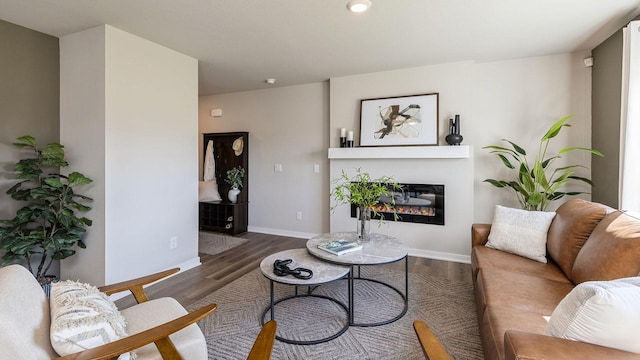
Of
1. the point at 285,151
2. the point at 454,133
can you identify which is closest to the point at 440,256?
the point at 454,133

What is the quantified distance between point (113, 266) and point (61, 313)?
1.80 metres

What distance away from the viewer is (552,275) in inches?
78.5

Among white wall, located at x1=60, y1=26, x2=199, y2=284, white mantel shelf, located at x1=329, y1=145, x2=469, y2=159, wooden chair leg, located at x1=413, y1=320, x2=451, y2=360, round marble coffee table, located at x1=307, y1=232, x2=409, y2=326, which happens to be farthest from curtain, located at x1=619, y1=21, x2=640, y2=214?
white wall, located at x1=60, y1=26, x2=199, y2=284

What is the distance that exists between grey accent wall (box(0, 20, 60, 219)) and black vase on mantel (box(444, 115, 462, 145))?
4.05 meters

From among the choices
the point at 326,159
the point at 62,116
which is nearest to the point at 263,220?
the point at 326,159

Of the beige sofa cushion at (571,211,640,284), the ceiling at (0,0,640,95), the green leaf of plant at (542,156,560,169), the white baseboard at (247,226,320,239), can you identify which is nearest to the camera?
the beige sofa cushion at (571,211,640,284)

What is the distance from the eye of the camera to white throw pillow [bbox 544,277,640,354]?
0.89m

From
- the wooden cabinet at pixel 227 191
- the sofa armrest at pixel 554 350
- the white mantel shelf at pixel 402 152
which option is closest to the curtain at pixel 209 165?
the wooden cabinet at pixel 227 191

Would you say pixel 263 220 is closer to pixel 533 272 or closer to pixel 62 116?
pixel 62 116

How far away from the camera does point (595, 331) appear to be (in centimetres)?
92

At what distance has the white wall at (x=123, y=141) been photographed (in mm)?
2605

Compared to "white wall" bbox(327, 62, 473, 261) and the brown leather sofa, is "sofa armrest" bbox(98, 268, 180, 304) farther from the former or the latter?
"white wall" bbox(327, 62, 473, 261)

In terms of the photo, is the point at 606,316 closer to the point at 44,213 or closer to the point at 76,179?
the point at 76,179

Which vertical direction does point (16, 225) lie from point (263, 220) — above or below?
above
